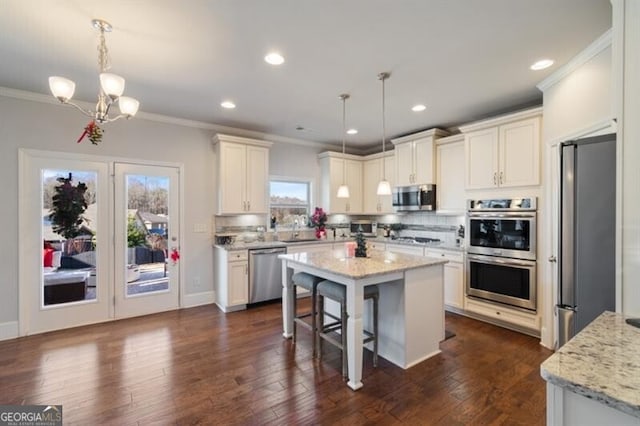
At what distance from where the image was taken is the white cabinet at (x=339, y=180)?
18.4ft

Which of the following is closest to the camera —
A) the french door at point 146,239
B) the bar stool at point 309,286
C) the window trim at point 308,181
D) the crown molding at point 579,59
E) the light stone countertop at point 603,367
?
the light stone countertop at point 603,367

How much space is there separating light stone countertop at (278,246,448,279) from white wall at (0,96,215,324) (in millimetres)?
1938

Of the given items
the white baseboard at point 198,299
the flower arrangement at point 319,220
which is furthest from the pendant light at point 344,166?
the white baseboard at point 198,299

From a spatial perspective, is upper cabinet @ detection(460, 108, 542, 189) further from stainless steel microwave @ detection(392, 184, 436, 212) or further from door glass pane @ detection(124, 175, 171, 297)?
door glass pane @ detection(124, 175, 171, 297)

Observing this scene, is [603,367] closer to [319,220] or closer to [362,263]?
[362,263]

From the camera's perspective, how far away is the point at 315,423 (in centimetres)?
A: 199

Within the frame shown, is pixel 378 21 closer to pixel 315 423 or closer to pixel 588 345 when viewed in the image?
pixel 588 345

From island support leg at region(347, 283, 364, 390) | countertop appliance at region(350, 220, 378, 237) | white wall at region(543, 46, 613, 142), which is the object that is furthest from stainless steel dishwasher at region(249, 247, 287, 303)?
white wall at region(543, 46, 613, 142)

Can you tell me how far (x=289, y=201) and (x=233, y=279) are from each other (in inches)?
73.1

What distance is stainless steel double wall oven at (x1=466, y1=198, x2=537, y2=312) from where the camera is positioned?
332 cm

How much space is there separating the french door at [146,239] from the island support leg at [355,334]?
3010 mm

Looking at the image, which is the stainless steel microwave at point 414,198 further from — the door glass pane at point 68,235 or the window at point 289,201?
the door glass pane at point 68,235

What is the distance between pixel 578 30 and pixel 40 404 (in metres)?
4.86

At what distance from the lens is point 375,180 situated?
225 inches
